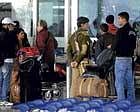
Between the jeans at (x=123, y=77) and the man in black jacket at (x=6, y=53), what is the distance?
214 centimetres

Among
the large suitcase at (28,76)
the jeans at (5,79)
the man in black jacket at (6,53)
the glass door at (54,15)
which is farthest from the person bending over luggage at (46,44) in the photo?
the jeans at (5,79)

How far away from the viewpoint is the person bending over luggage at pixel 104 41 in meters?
12.1

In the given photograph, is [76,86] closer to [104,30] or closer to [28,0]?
[104,30]

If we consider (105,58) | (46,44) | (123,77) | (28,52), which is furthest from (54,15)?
(123,77)

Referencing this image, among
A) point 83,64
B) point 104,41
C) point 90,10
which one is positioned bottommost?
point 83,64

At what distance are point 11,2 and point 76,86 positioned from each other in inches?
135

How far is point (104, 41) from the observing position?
12117 mm

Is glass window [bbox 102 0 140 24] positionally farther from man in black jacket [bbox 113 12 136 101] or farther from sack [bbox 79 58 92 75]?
man in black jacket [bbox 113 12 136 101]

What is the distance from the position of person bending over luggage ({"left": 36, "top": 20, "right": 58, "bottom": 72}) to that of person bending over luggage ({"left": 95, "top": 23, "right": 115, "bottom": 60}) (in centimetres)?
114

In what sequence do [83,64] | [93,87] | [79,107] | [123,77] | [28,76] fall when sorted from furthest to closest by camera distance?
[28,76]
[83,64]
[93,87]
[123,77]
[79,107]

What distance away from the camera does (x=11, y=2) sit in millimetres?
14688

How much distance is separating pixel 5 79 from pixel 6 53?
0.54 meters

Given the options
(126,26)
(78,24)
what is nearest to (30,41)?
(78,24)

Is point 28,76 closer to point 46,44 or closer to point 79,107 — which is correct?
point 46,44
